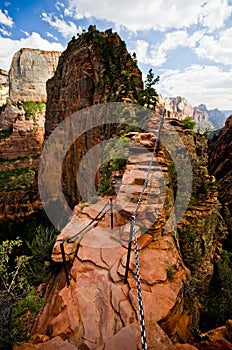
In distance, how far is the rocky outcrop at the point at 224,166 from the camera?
18.5m

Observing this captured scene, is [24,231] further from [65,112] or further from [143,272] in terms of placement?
[143,272]

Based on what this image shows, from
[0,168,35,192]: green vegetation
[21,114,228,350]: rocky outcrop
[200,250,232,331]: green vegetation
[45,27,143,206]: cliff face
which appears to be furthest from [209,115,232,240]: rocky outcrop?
[0,168,35,192]: green vegetation

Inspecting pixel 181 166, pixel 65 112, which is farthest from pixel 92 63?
pixel 181 166

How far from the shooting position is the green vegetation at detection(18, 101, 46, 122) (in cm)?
5375

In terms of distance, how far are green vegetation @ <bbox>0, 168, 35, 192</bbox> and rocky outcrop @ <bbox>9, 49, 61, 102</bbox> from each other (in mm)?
24702

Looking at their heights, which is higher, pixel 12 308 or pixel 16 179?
pixel 12 308

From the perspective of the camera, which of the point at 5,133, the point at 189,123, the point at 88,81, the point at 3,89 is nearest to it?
the point at 189,123

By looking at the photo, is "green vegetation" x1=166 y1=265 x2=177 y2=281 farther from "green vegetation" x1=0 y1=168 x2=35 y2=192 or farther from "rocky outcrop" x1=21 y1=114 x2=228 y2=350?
"green vegetation" x1=0 y1=168 x2=35 y2=192

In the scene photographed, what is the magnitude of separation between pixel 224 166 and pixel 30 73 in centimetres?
6095

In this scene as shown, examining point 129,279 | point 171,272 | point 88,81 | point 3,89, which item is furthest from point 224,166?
point 3,89

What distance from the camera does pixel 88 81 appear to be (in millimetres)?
18859

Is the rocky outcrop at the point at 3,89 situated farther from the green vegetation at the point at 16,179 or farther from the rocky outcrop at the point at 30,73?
the green vegetation at the point at 16,179

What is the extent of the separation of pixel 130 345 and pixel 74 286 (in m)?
1.95

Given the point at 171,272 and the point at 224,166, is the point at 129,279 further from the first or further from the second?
the point at 224,166
